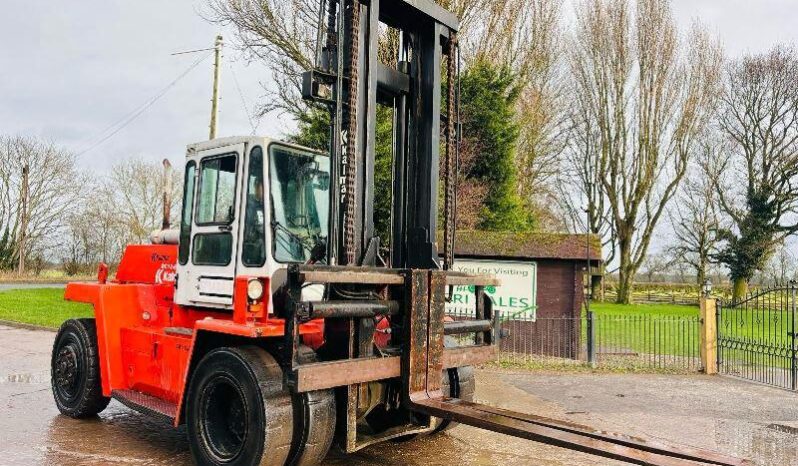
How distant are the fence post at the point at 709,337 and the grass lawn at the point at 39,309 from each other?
15.4 meters

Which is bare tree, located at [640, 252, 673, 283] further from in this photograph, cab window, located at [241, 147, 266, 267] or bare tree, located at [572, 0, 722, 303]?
cab window, located at [241, 147, 266, 267]

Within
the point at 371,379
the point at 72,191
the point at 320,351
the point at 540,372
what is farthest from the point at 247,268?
the point at 72,191

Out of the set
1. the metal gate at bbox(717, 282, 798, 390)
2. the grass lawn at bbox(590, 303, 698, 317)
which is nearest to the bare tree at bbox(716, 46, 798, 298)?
the grass lawn at bbox(590, 303, 698, 317)

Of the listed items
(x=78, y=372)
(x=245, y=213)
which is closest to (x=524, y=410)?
(x=245, y=213)

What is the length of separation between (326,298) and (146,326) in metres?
2.78

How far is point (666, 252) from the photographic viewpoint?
4441 centimetres

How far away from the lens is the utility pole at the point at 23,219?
40.7 m

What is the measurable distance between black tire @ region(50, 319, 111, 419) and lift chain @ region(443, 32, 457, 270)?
13.1ft

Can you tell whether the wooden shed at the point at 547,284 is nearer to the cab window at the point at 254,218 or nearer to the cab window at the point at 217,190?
the cab window at the point at 217,190

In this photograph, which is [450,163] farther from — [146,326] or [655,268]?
[655,268]

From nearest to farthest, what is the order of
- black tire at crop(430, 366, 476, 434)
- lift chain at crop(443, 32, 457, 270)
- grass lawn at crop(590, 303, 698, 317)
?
1. lift chain at crop(443, 32, 457, 270)
2. black tire at crop(430, 366, 476, 434)
3. grass lawn at crop(590, 303, 698, 317)

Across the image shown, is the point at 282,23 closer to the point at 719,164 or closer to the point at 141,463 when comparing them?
the point at 141,463

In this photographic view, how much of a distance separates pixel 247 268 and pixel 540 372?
24.8 feet

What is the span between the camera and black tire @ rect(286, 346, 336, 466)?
15.0 feet
